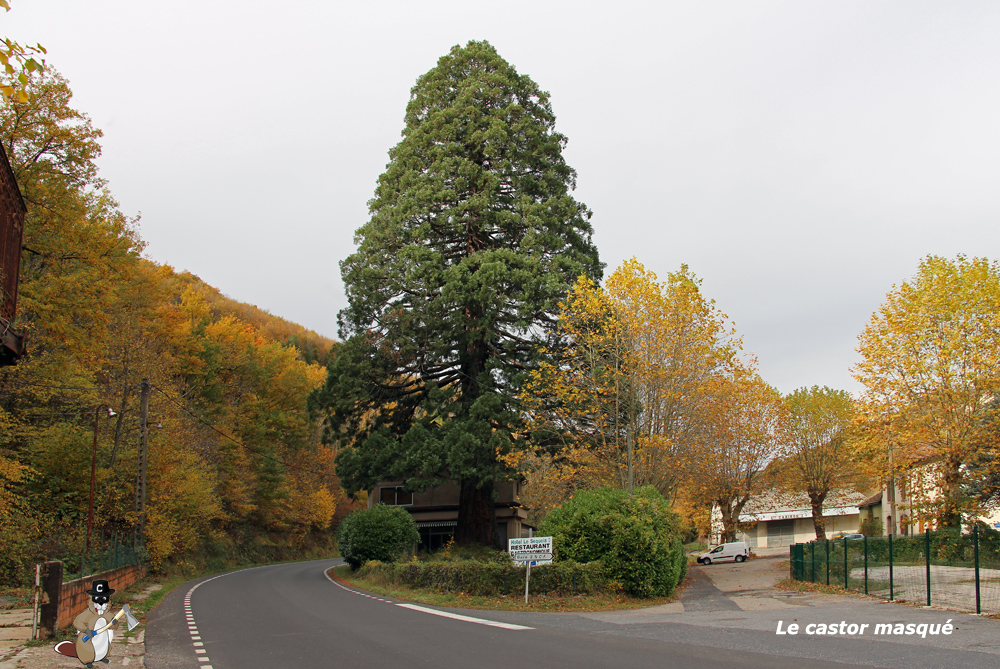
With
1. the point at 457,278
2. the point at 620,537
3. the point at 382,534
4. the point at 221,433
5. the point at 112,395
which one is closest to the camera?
the point at 620,537

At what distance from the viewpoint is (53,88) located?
23562 mm

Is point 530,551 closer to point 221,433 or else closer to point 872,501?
point 221,433

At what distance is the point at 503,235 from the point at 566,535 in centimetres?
1634

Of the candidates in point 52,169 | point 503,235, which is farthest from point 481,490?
point 52,169

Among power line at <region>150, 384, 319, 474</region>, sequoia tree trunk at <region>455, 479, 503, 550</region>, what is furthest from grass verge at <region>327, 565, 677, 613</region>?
power line at <region>150, 384, 319, 474</region>

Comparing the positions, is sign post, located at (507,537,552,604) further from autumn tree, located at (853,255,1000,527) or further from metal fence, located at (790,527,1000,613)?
autumn tree, located at (853,255,1000,527)

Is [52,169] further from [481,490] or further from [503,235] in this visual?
[481,490]

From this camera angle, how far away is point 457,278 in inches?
1142

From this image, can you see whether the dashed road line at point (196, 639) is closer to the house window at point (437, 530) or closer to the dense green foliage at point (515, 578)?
the dense green foliage at point (515, 578)

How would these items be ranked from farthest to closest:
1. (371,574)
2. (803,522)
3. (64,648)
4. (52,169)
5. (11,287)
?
(803,522), (371,574), (52,169), (11,287), (64,648)

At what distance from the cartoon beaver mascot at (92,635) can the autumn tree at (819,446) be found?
127 ft

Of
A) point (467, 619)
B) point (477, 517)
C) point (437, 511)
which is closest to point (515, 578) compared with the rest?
point (467, 619)

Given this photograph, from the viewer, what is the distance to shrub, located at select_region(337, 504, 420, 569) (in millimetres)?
31031

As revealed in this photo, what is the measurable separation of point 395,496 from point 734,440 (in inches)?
802
